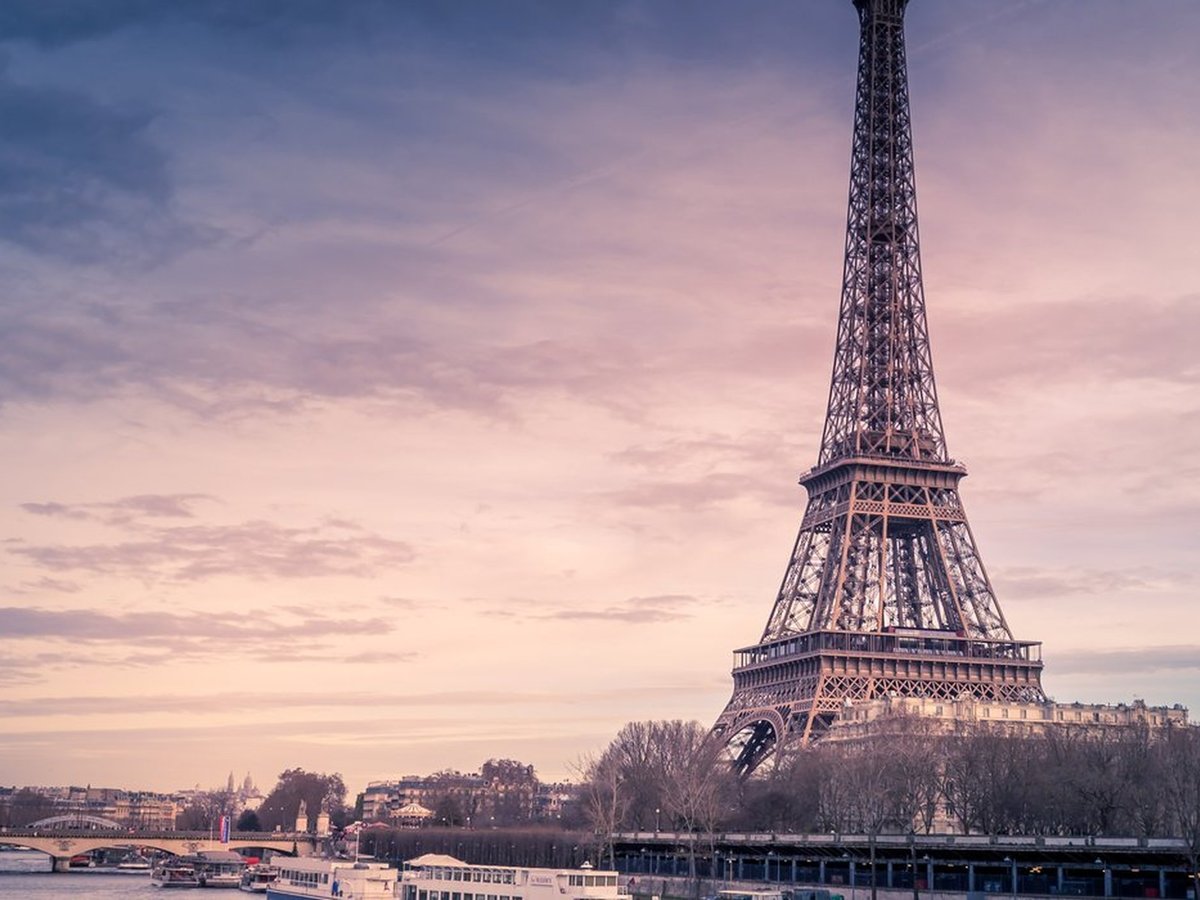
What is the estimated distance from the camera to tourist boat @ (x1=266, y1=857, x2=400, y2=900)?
93500 millimetres

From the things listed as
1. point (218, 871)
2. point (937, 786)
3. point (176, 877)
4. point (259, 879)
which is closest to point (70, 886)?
point (259, 879)

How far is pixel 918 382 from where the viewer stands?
149m

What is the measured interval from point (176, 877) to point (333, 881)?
84717 mm

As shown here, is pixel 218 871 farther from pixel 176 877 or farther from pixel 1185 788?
pixel 1185 788

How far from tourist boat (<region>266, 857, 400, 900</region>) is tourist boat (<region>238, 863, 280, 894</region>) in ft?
151

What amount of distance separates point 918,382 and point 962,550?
18750 millimetres

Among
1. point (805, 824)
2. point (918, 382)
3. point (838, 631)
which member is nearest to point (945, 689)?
point (838, 631)

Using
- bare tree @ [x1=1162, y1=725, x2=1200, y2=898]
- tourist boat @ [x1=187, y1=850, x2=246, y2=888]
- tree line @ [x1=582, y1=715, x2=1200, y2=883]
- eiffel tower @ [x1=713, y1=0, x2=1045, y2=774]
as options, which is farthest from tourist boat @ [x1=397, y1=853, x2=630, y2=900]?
tourist boat @ [x1=187, y1=850, x2=246, y2=888]

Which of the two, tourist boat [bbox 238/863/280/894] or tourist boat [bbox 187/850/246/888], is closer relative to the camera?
tourist boat [bbox 238/863/280/894]

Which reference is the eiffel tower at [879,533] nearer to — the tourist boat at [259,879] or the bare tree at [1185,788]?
the bare tree at [1185,788]

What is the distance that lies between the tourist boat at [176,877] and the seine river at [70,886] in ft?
5.99

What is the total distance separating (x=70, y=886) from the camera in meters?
151

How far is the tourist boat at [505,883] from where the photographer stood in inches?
3130

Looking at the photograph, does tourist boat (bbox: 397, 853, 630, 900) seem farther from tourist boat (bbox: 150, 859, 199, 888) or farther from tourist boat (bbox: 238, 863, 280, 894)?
tourist boat (bbox: 150, 859, 199, 888)
